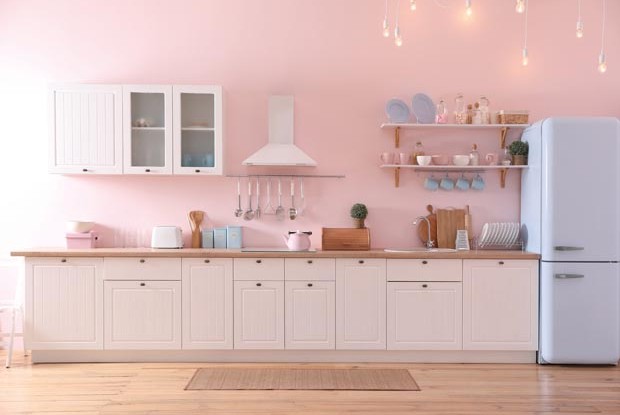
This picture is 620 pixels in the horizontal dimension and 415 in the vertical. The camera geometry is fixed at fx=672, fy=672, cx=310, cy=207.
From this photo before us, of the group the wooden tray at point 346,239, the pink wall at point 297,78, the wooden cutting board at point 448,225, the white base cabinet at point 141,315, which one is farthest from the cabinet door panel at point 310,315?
the wooden cutting board at point 448,225

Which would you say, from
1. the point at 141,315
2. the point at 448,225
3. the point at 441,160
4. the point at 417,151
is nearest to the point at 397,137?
the point at 417,151

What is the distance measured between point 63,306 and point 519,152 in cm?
348

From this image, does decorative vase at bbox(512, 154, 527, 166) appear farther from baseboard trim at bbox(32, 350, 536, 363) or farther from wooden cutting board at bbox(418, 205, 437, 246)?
baseboard trim at bbox(32, 350, 536, 363)

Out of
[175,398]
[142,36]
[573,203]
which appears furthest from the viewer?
[142,36]

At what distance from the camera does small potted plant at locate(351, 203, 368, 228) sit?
16.6ft

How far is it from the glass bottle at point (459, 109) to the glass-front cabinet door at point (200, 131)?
1772 millimetres

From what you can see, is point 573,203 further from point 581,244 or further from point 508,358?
point 508,358

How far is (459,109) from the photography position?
5176 mm

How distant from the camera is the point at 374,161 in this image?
5.23 meters

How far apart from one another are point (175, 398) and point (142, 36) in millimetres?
2773

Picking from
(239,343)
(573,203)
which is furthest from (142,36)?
(573,203)

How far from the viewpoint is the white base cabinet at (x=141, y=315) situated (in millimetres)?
4656

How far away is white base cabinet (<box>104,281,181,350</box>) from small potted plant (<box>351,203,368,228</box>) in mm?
1417

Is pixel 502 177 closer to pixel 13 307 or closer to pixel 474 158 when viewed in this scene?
pixel 474 158
